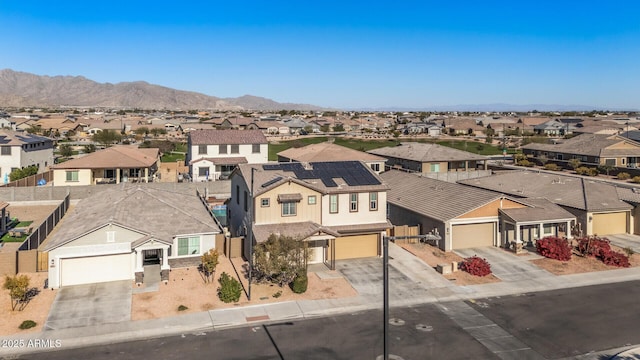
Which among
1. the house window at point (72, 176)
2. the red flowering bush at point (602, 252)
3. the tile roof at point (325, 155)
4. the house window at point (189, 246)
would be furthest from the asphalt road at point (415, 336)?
the house window at point (72, 176)

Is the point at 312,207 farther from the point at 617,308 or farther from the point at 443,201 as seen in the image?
the point at 617,308

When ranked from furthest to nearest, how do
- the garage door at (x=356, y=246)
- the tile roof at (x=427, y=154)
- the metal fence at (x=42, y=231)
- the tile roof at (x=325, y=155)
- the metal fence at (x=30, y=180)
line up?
the tile roof at (x=427, y=154) < the tile roof at (x=325, y=155) < the metal fence at (x=30, y=180) < the garage door at (x=356, y=246) < the metal fence at (x=42, y=231)

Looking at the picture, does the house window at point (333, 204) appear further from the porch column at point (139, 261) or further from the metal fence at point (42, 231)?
the metal fence at point (42, 231)

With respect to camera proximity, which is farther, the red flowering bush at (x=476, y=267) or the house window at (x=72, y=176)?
the house window at (x=72, y=176)

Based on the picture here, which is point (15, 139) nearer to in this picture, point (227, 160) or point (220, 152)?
point (220, 152)

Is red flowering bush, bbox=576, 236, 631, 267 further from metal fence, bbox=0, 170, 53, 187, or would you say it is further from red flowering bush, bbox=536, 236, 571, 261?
metal fence, bbox=0, 170, 53, 187

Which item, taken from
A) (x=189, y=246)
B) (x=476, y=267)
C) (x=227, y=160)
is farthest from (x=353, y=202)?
(x=227, y=160)

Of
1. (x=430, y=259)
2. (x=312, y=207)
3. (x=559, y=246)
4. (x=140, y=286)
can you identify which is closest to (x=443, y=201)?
(x=430, y=259)
